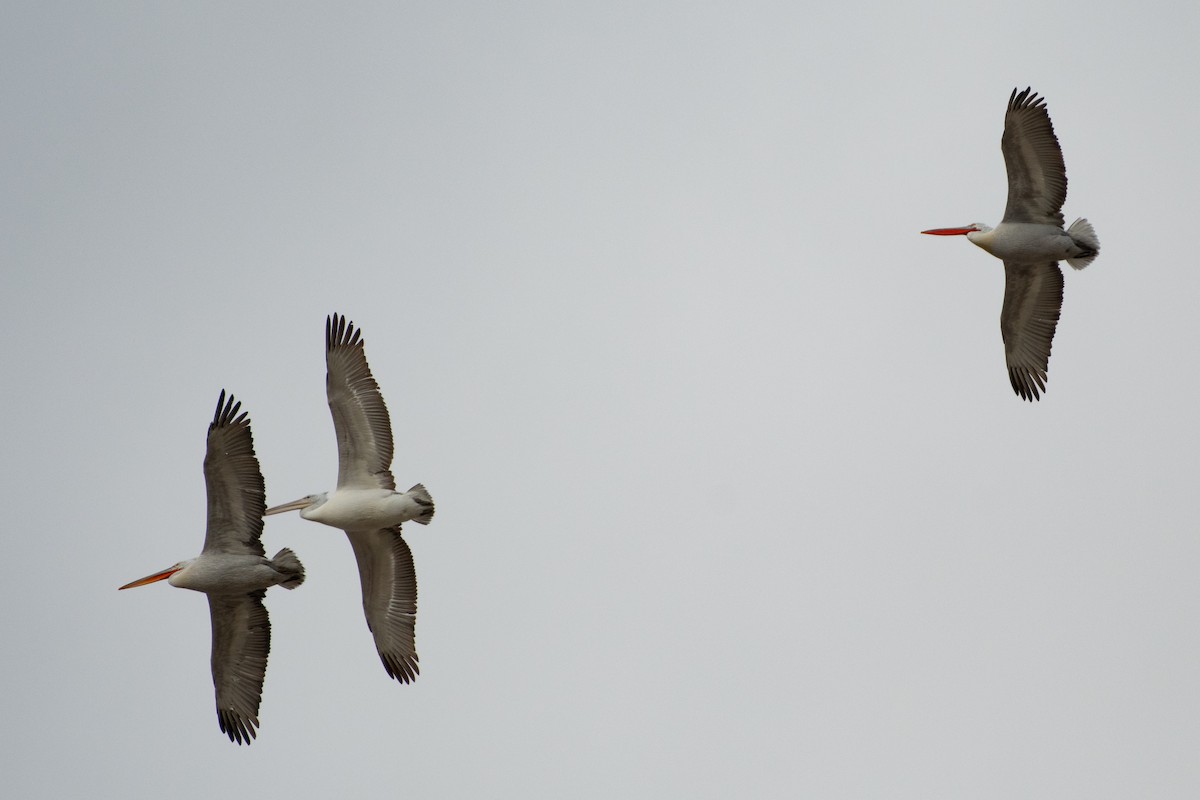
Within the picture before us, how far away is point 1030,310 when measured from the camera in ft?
52.5

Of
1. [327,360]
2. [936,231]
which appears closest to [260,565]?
[327,360]

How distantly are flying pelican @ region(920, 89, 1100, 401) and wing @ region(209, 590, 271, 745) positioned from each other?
8.65 metres

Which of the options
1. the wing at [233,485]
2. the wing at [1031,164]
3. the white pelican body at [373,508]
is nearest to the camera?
the wing at [233,485]

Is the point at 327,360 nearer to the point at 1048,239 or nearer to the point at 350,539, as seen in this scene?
the point at 350,539

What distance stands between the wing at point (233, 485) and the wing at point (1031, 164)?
27.3ft

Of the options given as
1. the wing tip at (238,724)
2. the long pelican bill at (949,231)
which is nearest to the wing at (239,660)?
the wing tip at (238,724)

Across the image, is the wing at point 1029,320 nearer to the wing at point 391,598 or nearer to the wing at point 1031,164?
the wing at point 1031,164

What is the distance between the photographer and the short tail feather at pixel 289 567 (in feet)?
46.1

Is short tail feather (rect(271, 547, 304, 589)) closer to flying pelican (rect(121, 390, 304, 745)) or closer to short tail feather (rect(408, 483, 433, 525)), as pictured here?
flying pelican (rect(121, 390, 304, 745))

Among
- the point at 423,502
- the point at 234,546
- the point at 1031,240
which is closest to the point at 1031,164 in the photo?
the point at 1031,240

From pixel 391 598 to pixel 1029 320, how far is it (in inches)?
304

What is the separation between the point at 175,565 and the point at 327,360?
258cm

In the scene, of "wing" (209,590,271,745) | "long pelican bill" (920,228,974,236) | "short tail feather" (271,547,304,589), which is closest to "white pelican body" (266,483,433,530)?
"short tail feather" (271,547,304,589)

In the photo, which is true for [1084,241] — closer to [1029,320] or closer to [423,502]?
[1029,320]
